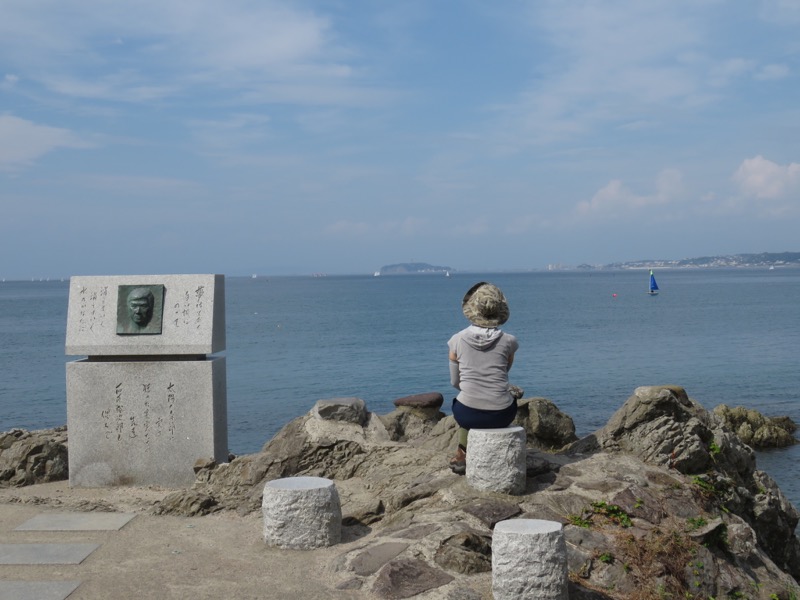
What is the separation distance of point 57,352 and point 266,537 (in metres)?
38.6

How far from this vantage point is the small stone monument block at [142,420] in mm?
10945

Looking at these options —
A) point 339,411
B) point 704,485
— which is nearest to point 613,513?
point 704,485

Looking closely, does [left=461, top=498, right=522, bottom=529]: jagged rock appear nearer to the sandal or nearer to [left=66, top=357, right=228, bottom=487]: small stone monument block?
the sandal

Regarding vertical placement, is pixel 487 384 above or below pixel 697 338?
above

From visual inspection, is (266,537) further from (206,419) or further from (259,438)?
(259,438)

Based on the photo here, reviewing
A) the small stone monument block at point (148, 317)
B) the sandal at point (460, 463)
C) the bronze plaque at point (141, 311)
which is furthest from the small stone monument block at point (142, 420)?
the sandal at point (460, 463)

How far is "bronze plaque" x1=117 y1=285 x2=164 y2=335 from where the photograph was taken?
36.0 ft

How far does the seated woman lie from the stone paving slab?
3.78 meters

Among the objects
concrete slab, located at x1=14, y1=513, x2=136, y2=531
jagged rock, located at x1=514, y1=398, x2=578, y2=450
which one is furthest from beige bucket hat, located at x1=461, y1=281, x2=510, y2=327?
concrete slab, located at x1=14, y1=513, x2=136, y2=531

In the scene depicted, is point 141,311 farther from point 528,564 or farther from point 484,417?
point 528,564

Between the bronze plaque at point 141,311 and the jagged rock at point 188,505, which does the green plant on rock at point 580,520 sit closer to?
the jagged rock at point 188,505

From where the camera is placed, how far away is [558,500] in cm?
802

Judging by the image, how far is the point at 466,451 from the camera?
847 cm

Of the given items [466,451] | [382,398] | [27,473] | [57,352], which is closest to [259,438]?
[382,398]
